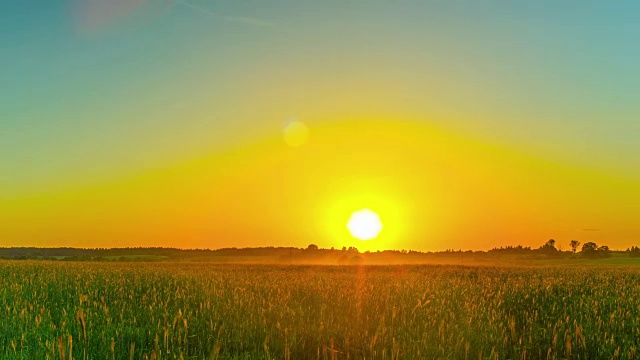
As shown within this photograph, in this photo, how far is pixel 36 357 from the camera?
5.71 m

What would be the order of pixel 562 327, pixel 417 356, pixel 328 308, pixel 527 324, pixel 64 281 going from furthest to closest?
pixel 64 281, pixel 328 308, pixel 527 324, pixel 562 327, pixel 417 356

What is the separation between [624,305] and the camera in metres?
11.6

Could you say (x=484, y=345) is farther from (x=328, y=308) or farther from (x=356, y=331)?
(x=328, y=308)

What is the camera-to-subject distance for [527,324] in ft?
28.8

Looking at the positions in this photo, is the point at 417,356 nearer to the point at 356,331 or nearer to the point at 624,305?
the point at 356,331

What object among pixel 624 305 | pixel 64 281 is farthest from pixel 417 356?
pixel 64 281

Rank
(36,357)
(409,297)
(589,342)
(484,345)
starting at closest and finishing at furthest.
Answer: (36,357) < (484,345) < (589,342) < (409,297)

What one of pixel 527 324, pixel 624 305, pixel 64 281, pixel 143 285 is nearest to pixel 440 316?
pixel 527 324

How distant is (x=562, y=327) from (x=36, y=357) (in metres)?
7.62

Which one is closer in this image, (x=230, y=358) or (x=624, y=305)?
(x=230, y=358)

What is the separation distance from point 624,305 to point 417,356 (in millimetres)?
8105

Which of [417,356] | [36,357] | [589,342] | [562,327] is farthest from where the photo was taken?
[562,327]

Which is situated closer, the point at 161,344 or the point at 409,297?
the point at 161,344

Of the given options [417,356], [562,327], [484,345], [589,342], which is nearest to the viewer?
[417,356]
